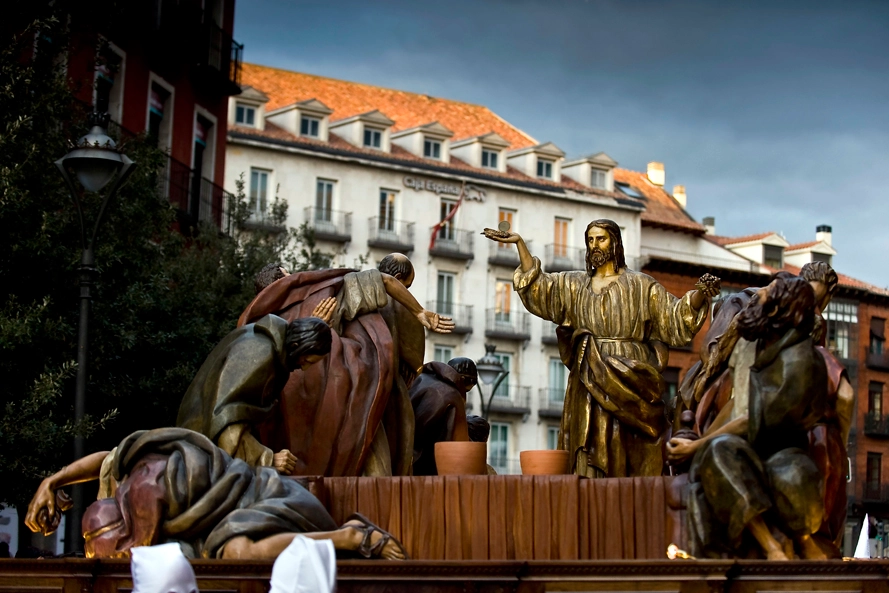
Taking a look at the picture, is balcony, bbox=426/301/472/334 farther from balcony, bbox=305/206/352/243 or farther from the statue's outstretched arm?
the statue's outstretched arm

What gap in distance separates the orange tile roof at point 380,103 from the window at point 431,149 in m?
2.95

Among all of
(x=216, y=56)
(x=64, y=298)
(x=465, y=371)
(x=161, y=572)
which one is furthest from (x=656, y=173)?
(x=161, y=572)

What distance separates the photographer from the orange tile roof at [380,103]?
68375 mm

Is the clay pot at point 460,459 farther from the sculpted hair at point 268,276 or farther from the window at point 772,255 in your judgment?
the window at point 772,255

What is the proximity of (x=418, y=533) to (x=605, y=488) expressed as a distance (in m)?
1.17

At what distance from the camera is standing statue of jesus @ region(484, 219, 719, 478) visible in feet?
40.8

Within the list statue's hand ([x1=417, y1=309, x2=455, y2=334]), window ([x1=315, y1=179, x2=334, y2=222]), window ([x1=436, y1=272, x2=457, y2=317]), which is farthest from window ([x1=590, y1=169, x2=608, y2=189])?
statue's hand ([x1=417, y1=309, x2=455, y2=334])

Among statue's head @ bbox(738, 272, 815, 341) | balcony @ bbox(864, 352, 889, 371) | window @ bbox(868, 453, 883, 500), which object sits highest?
balcony @ bbox(864, 352, 889, 371)

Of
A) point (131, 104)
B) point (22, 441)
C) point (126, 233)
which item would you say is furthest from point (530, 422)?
point (22, 441)

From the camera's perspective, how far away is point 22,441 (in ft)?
61.1

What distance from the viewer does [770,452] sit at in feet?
31.7

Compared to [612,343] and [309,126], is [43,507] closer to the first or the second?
[612,343]

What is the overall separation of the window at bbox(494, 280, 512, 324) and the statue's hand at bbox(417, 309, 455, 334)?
5373 centimetres

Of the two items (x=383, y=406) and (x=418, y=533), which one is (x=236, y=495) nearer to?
(x=418, y=533)
